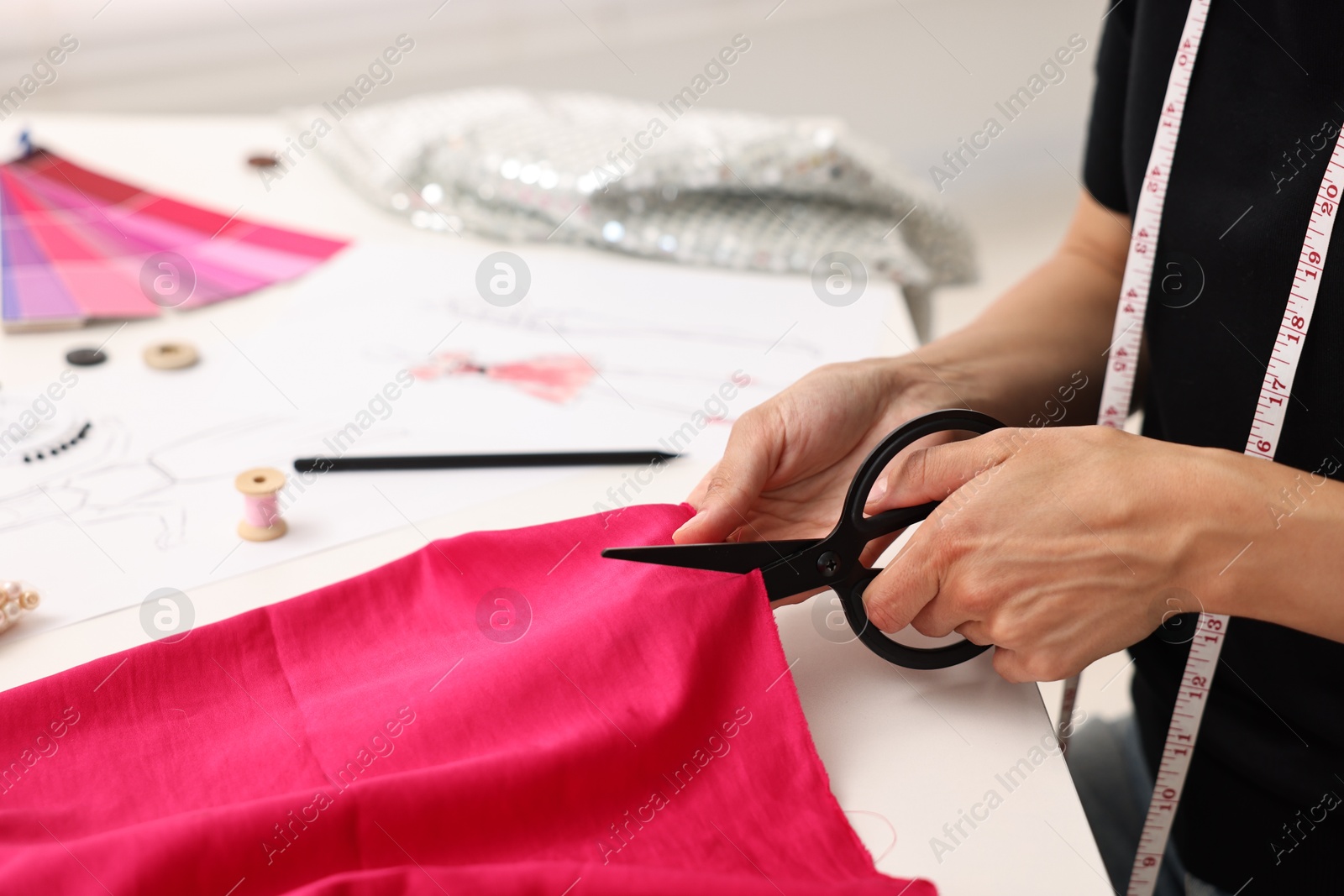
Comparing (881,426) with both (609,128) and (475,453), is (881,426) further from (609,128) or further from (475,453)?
(609,128)

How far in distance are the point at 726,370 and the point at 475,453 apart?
35 cm

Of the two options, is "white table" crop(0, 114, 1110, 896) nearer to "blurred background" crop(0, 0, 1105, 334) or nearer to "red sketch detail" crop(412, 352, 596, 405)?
"red sketch detail" crop(412, 352, 596, 405)

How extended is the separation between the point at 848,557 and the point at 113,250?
1.12 meters

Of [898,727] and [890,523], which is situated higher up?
[890,523]

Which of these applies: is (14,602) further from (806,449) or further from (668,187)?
(668,187)

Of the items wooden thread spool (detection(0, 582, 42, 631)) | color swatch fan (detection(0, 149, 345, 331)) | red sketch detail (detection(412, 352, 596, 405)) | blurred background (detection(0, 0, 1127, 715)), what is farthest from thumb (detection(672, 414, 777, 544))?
blurred background (detection(0, 0, 1127, 715))

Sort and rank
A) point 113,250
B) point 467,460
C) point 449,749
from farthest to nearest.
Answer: point 113,250 < point 467,460 < point 449,749

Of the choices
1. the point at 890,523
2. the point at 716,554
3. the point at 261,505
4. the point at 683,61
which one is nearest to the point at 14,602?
the point at 261,505

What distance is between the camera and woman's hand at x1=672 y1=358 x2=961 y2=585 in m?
0.84

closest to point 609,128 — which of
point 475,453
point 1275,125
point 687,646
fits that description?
point 475,453

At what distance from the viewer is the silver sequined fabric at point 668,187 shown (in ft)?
4.93

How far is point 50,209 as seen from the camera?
1.42 m

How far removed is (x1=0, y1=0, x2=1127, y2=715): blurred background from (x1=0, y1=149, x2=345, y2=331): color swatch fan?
1.60 m

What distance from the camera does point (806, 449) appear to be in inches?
34.6
